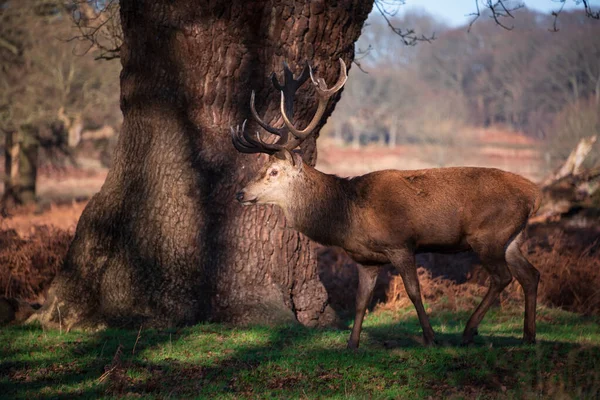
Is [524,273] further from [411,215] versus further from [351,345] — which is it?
[351,345]

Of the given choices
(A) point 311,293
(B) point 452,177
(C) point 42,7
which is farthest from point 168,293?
(C) point 42,7

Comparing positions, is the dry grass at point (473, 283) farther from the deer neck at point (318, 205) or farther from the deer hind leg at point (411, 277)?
the deer hind leg at point (411, 277)

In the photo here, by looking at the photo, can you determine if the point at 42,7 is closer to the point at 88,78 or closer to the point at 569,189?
the point at 88,78

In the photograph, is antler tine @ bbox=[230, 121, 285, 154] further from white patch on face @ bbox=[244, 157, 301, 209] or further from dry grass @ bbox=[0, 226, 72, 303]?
dry grass @ bbox=[0, 226, 72, 303]

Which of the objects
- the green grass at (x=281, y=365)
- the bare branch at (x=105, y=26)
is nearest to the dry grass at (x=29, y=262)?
the green grass at (x=281, y=365)

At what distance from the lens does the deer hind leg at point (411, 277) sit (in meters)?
7.64

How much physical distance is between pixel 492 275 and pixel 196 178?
3332mm

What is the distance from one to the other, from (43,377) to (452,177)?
4.27 metres

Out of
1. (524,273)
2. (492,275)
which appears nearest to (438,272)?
(524,273)

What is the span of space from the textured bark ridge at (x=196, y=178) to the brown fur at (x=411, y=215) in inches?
35.5

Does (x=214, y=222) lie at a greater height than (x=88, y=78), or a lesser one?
lesser

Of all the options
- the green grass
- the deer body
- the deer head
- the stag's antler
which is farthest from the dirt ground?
the stag's antler

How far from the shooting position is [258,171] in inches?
340

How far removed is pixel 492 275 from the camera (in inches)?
316
